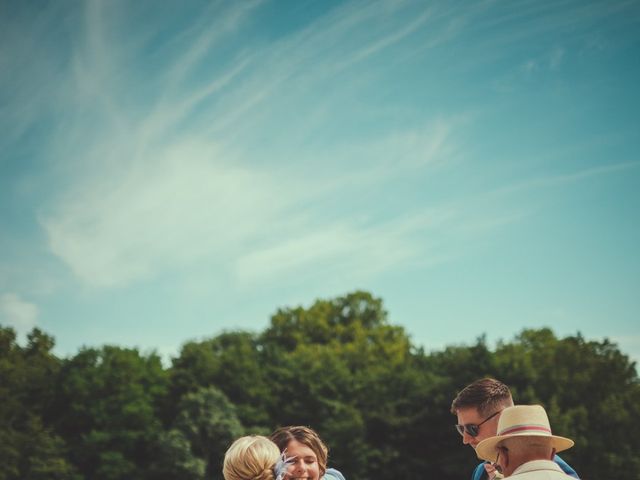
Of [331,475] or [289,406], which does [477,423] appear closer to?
[331,475]

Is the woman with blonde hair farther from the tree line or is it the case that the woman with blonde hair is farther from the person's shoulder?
the tree line

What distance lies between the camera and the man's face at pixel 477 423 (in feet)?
18.2

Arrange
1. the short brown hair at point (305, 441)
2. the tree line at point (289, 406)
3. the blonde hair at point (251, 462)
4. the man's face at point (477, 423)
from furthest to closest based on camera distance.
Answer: the tree line at point (289, 406), the man's face at point (477, 423), the short brown hair at point (305, 441), the blonde hair at point (251, 462)

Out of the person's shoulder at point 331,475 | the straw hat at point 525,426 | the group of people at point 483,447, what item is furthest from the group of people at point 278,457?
the straw hat at point 525,426

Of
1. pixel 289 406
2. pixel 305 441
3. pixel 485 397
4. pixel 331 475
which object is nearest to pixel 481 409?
pixel 485 397

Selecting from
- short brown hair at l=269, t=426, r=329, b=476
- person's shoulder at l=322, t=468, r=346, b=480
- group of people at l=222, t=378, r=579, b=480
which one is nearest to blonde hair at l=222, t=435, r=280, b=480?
group of people at l=222, t=378, r=579, b=480

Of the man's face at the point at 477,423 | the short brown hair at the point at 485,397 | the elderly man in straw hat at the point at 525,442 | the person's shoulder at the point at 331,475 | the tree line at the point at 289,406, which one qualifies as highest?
the tree line at the point at 289,406

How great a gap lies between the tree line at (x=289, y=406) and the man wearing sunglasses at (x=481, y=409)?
115 ft

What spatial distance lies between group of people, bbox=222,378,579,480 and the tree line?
35058 millimetres

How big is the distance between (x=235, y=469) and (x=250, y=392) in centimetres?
4573

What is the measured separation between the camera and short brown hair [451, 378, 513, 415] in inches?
220

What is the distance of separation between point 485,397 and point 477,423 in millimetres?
262

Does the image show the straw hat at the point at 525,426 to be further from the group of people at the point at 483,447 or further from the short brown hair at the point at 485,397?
the short brown hair at the point at 485,397

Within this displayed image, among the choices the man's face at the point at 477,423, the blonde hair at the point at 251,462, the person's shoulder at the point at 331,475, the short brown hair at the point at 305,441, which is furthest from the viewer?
the man's face at the point at 477,423
